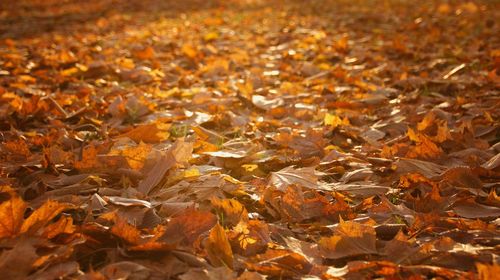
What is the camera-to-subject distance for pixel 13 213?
4.68 feet

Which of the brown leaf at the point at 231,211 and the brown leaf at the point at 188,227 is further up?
the brown leaf at the point at 188,227

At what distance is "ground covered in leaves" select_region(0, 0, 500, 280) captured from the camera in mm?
1460

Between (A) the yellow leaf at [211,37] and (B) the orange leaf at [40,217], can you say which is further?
(A) the yellow leaf at [211,37]

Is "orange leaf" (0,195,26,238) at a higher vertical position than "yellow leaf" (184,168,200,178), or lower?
higher

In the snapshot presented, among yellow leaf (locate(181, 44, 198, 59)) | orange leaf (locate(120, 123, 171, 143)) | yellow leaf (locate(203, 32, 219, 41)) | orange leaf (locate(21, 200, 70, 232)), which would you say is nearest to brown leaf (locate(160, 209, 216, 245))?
orange leaf (locate(21, 200, 70, 232))

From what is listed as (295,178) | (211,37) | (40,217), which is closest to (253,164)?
(295,178)

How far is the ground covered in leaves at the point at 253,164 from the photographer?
1.46 meters

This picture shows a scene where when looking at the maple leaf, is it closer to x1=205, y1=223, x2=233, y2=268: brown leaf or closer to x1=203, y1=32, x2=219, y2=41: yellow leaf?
x1=205, y1=223, x2=233, y2=268: brown leaf

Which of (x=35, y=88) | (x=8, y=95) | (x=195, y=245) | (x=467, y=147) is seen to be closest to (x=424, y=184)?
(x=467, y=147)

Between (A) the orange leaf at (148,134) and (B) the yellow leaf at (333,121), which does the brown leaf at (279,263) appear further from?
(B) the yellow leaf at (333,121)

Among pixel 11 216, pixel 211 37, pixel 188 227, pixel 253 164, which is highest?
pixel 11 216

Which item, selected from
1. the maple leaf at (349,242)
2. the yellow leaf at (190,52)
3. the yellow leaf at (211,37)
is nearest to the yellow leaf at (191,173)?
the maple leaf at (349,242)

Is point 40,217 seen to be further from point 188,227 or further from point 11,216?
point 188,227

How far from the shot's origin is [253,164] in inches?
88.0
